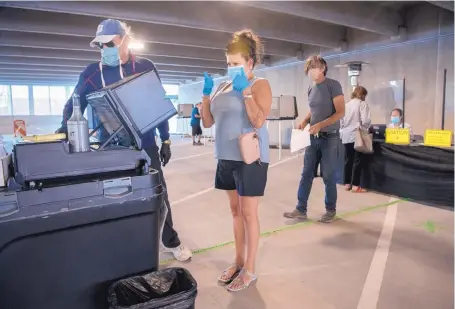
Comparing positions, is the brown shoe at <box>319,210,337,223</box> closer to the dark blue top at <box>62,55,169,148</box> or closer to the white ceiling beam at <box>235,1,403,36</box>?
the dark blue top at <box>62,55,169,148</box>

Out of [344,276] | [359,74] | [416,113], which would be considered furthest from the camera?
[359,74]

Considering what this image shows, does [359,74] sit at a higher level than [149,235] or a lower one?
higher

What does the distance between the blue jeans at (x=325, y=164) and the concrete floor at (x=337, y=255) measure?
0.77 feet

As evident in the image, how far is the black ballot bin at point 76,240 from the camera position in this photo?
102 cm

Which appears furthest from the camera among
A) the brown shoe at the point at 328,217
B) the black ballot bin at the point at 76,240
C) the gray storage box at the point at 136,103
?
the brown shoe at the point at 328,217

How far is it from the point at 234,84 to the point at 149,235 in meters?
0.80

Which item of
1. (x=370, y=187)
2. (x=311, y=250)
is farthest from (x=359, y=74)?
(x=311, y=250)

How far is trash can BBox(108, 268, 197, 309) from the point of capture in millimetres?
1100

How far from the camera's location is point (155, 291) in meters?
1.29

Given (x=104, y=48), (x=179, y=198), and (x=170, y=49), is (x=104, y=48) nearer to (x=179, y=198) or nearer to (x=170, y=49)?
(x=179, y=198)

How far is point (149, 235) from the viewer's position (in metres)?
1.24

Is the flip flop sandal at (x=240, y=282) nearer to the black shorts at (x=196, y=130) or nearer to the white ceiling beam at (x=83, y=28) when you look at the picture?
the white ceiling beam at (x=83, y=28)

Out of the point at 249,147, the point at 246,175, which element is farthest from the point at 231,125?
the point at 246,175

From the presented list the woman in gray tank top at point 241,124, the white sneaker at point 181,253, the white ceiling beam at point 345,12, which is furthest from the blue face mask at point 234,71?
the white ceiling beam at point 345,12
